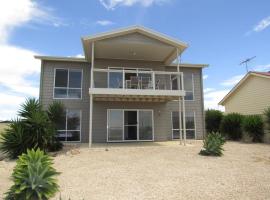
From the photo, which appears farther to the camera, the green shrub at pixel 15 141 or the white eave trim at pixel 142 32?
the white eave trim at pixel 142 32

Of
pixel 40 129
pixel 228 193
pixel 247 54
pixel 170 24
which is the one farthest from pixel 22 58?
pixel 247 54

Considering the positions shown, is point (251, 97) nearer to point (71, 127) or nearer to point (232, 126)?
point (232, 126)

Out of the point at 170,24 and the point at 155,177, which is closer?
the point at 155,177

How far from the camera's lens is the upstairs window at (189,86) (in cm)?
1741

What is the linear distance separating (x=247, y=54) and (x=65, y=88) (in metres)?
19.0

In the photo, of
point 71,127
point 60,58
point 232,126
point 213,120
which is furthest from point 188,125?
point 60,58

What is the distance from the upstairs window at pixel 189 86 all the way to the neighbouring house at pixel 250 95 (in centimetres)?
501

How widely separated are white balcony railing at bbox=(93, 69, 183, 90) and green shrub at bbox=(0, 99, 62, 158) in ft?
13.5

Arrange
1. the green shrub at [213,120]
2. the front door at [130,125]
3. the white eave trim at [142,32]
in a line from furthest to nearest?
the green shrub at [213,120] < the front door at [130,125] < the white eave trim at [142,32]

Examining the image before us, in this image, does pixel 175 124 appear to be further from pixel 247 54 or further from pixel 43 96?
pixel 247 54

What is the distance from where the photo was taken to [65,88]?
15680 mm

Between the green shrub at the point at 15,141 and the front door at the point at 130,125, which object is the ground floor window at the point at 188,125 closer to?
the front door at the point at 130,125

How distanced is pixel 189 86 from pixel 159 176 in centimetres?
1143

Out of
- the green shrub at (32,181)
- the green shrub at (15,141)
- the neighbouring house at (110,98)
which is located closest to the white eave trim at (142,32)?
the neighbouring house at (110,98)
